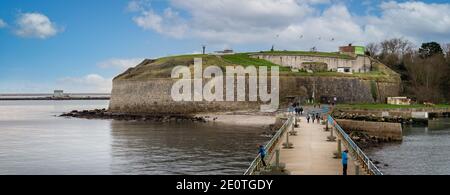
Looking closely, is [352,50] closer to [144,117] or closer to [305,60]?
[305,60]

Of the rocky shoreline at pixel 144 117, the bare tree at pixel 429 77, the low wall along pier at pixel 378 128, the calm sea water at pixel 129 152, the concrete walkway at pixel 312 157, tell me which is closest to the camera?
the concrete walkway at pixel 312 157

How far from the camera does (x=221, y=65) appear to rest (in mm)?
79125

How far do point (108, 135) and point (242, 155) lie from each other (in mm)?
18206

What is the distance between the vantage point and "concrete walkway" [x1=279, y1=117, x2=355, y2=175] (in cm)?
1966

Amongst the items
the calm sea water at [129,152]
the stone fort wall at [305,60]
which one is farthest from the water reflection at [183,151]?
the stone fort wall at [305,60]

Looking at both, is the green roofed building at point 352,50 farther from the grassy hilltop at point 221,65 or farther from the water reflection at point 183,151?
the water reflection at point 183,151

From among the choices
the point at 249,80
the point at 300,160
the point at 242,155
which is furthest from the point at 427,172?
the point at 249,80

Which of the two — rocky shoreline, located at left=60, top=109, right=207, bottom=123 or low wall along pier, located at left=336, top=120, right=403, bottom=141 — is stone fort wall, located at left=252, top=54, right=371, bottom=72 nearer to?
rocky shoreline, located at left=60, top=109, right=207, bottom=123

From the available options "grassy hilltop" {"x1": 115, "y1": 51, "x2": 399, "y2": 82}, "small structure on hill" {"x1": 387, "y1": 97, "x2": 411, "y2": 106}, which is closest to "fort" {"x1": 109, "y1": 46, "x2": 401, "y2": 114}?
"grassy hilltop" {"x1": 115, "y1": 51, "x2": 399, "y2": 82}

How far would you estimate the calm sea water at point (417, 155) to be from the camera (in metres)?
25.8

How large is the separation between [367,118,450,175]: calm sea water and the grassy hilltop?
1392 inches

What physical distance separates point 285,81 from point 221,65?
9.87 metres

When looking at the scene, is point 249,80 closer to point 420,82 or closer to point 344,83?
point 344,83

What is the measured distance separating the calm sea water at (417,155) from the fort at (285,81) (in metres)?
29.3
